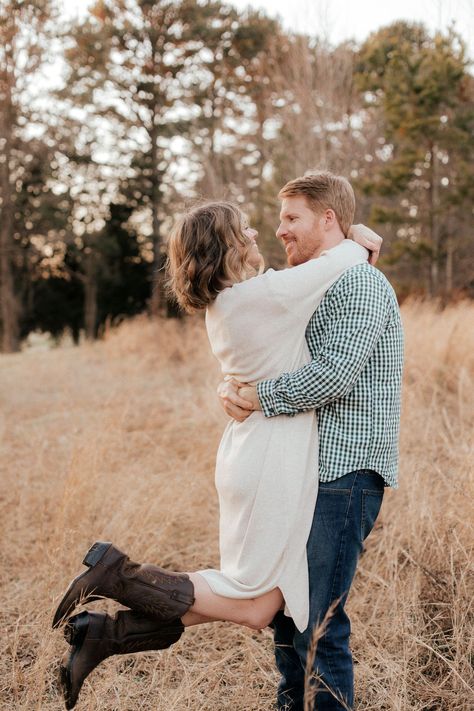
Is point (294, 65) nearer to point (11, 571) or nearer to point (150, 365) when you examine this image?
point (150, 365)

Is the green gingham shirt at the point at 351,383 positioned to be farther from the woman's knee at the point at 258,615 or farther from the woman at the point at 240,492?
the woman's knee at the point at 258,615

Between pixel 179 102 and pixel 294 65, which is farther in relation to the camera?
pixel 179 102

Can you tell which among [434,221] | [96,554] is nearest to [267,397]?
[96,554]

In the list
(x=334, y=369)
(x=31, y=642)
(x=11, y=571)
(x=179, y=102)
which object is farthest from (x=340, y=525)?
(x=179, y=102)

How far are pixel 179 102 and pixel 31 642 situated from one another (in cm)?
1929

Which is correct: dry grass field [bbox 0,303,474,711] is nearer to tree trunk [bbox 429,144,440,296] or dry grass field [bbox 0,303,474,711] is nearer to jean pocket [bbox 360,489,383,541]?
jean pocket [bbox 360,489,383,541]

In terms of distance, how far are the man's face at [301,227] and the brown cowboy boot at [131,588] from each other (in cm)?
106

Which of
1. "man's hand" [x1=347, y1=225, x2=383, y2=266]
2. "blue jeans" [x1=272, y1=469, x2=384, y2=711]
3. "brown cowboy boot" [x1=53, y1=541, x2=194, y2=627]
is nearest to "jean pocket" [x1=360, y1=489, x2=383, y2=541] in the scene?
"blue jeans" [x1=272, y1=469, x2=384, y2=711]

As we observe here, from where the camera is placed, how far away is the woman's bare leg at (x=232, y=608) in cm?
194

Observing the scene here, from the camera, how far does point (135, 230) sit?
23.2 m

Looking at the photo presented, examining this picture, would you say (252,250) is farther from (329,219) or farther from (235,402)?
(235,402)

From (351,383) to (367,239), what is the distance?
1.79ft

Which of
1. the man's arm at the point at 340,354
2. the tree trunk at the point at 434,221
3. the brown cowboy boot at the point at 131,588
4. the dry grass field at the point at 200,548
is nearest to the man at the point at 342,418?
the man's arm at the point at 340,354

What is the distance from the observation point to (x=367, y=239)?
7.12ft
